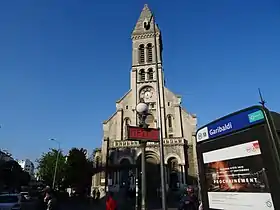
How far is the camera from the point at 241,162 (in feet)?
9.29

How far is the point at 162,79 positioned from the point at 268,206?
124 ft

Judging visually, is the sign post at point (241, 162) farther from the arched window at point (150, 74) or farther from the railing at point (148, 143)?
the arched window at point (150, 74)

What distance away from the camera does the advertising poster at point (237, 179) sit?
2.57 meters

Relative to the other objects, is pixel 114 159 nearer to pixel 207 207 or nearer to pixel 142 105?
pixel 142 105

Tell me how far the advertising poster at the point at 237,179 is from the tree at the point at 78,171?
35.6 m

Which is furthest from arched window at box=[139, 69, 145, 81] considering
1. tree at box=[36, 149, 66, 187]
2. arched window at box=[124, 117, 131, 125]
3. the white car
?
the white car

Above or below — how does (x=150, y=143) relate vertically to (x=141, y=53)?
below

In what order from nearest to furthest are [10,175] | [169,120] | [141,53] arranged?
[169,120], [141,53], [10,175]

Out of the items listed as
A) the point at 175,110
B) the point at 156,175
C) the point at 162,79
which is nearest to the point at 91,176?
the point at 156,175

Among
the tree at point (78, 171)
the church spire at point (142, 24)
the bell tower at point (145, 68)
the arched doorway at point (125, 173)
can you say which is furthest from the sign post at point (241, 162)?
the church spire at point (142, 24)

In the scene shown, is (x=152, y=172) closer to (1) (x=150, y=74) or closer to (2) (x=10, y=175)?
(1) (x=150, y=74)

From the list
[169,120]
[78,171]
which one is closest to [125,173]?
[78,171]

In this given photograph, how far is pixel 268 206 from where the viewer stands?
2461 mm

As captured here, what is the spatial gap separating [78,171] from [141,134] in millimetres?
30299
